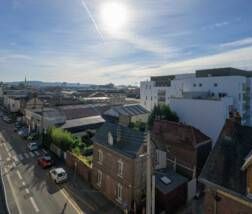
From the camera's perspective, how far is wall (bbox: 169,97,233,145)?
36719mm

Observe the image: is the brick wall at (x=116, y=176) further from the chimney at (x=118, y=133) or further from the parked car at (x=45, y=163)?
the parked car at (x=45, y=163)

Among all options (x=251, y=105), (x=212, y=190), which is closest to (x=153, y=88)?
(x=251, y=105)

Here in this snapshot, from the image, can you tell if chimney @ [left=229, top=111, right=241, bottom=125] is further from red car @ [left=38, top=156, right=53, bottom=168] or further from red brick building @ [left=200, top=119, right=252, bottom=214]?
red car @ [left=38, top=156, right=53, bottom=168]

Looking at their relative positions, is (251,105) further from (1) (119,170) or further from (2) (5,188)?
(2) (5,188)

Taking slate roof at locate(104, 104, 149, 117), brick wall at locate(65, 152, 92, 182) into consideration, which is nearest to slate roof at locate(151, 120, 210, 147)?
brick wall at locate(65, 152, 92, 182)

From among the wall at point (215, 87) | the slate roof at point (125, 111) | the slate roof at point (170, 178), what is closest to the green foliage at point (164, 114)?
the slate roof at point (125, 111)

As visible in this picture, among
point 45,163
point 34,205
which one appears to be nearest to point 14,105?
point 45,163

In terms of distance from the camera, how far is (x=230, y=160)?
1227 cm

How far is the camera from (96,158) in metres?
21.8

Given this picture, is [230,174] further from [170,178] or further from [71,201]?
[71,201]

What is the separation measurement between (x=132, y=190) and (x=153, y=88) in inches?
2146

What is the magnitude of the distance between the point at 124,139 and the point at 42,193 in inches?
396

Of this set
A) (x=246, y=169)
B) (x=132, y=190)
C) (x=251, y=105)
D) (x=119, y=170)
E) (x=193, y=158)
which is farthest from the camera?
(x=251, y=105)

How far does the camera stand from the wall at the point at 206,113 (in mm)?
36719
